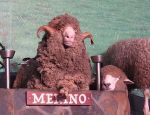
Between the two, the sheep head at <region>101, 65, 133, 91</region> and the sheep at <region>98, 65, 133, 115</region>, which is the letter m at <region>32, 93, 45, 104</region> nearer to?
the sheep at <region>98, 65, 133, 115</region>

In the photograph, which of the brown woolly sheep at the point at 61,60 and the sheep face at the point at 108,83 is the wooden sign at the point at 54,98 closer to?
the brown woolly sheep at the point at 61,60

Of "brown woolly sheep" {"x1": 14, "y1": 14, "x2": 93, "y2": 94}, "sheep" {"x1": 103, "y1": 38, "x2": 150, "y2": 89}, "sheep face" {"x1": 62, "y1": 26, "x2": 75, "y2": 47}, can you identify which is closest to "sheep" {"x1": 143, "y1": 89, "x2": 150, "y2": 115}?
"sheep" {"x1": 103, "y1": 38, "x2": 150, "y2": 89}

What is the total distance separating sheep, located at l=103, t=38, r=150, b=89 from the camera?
4.98ft

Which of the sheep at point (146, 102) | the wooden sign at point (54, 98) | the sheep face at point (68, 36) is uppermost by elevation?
the sheep face at point (68, 36)

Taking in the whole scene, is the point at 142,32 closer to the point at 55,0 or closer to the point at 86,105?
the point at 55,0

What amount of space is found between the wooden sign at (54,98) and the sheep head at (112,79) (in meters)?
0.19

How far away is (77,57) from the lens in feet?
4.07

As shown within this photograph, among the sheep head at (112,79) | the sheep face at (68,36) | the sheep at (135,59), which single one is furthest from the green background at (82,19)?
the sheep face at (68,36)

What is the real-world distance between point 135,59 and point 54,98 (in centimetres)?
47

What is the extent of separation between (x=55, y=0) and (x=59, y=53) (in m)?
0.73

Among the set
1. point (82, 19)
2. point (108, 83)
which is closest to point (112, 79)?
point (108, 83)

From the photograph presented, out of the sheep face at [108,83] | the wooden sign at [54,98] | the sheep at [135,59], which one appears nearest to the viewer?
the wooden sign at [54,98]

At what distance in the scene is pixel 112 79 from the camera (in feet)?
4.66

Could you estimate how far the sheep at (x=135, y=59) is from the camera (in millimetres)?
1518
